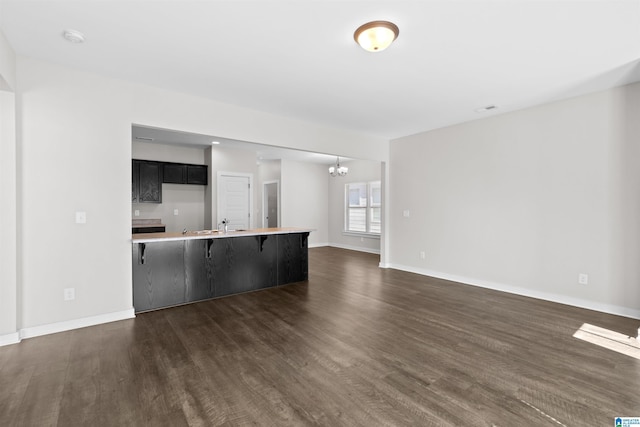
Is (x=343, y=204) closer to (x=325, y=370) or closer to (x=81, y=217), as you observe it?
(x=81, y=217)

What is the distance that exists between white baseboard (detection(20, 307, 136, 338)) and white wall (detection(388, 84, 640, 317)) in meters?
4.85

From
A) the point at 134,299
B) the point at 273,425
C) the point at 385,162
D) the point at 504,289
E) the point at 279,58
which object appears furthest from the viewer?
the point at 385,162

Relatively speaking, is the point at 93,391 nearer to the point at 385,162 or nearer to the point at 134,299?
the point at 134,299

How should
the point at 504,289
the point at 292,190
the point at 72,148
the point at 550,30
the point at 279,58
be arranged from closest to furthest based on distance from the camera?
the point at 550,30
the point at 279,58
the point at 72,148
the point at 504,289
the point at 292,190

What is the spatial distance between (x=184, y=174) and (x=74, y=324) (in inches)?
157

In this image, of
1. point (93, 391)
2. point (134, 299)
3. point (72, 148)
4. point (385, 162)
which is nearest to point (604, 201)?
point (385, 162)

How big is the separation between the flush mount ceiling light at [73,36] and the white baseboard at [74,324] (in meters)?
2.73

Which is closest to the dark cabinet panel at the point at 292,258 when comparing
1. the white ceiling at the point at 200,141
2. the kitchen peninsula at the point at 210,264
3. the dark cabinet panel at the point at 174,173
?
the kitchen peninsula at the point at 210,264

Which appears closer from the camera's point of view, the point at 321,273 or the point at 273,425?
the point at 273,425

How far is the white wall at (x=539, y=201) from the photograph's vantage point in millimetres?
3637

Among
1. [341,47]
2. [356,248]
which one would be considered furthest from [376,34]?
[356,248]

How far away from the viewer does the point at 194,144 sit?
661 cm

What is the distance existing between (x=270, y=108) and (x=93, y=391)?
367 centimetres

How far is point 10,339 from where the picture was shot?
2.80 m
